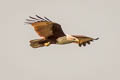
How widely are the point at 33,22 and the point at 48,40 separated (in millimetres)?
904

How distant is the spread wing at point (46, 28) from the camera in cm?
2014

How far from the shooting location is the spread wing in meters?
20.1

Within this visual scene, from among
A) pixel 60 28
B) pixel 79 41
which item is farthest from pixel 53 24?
pixel 79 41

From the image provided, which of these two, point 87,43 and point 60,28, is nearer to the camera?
point 60,28

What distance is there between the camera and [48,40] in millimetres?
20391

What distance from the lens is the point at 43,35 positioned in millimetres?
20297

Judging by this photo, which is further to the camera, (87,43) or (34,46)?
(87,43)

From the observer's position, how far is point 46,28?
20.4 metres

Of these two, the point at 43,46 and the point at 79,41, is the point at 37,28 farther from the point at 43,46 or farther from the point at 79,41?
the point at 79,41

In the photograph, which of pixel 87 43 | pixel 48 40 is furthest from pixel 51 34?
pixel 87 43

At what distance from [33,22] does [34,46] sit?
0.89 metres

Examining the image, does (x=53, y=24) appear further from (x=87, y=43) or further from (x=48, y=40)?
(x=87, y=43)

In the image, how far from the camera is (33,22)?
66.0 ft

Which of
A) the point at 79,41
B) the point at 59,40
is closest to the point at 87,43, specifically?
the point at 79,41
